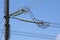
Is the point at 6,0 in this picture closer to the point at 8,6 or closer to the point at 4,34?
the point at 8,6

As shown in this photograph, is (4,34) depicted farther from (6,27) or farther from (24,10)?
(24,10)

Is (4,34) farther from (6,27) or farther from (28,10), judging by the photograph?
(28,10)

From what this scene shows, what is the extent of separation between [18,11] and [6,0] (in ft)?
3.90

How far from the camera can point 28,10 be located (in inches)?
1120

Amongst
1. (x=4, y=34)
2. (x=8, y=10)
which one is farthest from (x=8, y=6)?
(x=4, y=34)

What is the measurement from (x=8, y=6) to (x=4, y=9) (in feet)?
1.21

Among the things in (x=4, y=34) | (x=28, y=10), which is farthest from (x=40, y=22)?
(x=4, y=34)

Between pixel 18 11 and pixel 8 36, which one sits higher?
pixel 18 11

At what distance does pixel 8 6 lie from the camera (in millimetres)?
28016

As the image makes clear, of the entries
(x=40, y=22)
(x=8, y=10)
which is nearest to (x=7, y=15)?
(x=8, y=10)

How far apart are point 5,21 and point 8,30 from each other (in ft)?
2.43

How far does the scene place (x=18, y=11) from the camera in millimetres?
28422

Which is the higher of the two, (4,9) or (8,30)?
(4,9)

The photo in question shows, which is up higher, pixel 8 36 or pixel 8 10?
pixel 8 10
